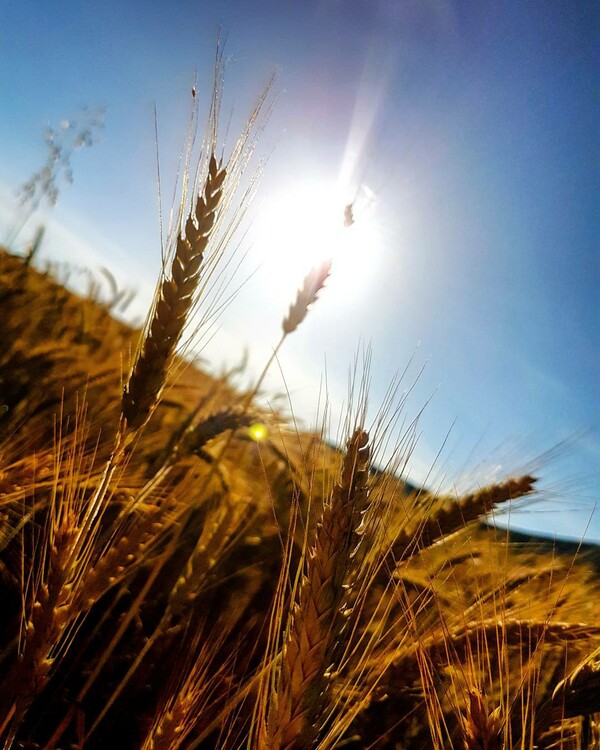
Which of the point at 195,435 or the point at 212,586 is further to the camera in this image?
the point at 195,435

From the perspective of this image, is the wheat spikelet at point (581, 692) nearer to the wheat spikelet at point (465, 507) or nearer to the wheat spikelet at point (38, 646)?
the wheat spikelet at point (465, 507)

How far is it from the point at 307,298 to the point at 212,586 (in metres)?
0.95

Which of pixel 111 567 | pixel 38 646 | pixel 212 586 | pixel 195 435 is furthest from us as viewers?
pixel 195 435

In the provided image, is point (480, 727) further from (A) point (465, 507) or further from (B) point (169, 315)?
(B) point (169, 315)

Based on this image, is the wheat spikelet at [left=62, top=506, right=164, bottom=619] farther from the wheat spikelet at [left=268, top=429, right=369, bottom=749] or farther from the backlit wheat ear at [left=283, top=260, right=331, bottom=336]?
the backlit wheat ear at [left=283, top=260, right=331, bottom=336]

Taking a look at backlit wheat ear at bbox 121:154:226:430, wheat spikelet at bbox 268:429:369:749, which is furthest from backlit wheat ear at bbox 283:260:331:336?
wheat spikelet at bbox 268:429:369:749

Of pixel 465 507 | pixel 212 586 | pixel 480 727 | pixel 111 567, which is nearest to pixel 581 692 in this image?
pixel 480 727

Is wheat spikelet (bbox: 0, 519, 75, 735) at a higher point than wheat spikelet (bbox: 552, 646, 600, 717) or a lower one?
lower

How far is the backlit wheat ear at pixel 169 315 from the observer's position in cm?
99

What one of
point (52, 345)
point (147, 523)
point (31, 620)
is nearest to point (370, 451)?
point (147, 523)

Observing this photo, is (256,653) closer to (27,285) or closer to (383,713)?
(383,713)

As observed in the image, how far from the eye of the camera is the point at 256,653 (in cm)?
133

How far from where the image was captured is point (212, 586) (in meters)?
1.21

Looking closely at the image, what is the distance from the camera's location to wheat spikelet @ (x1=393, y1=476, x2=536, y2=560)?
Result: 1.41 metres
